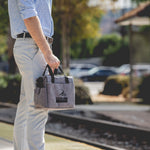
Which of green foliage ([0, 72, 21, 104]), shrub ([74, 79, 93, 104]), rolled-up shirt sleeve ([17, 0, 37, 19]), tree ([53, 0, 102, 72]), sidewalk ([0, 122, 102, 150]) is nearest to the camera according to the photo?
rolled-up shirt sleeve ([17, 0, 37, 19])

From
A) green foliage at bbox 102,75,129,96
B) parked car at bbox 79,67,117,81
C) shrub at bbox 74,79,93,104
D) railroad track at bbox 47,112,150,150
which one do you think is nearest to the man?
railroad track at bbox 47,112,150,150

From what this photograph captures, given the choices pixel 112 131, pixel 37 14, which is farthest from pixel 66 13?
pixel 37 14

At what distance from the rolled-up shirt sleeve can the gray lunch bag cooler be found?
1.55ft

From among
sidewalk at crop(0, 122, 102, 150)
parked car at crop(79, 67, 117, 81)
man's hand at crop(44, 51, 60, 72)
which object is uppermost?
man's hand at crop(44, 51, 60, 72)

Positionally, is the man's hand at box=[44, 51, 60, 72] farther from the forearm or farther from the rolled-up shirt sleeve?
the rolled-up shirt sleeve

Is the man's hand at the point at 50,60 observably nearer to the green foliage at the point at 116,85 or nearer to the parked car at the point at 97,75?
the green foliage at the point at 116,85

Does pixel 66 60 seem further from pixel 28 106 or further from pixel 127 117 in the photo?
pixel 28 106

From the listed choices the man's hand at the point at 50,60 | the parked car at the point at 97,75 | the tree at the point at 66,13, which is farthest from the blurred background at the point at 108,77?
the man's hand at the point at 50,60

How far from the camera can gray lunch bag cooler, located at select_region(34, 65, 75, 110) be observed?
348 centimetres

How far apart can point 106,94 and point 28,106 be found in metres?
17.8

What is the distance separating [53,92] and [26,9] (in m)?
0.73

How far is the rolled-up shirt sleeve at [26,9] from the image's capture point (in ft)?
11.3

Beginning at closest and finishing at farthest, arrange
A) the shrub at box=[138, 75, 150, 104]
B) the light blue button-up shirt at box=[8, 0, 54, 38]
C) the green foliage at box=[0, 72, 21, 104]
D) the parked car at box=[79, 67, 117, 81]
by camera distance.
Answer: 1. the light blue button-up shirt at box=[8, 0, 54, 38]
2. the green foliage at box=[0, 72, 21, 104]
3. the shrub at box=[138, 75, 150, 104]
4. the parked car at box=[79, 67, 117, 81]

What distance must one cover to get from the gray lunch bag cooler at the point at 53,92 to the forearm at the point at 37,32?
0.62 feet
